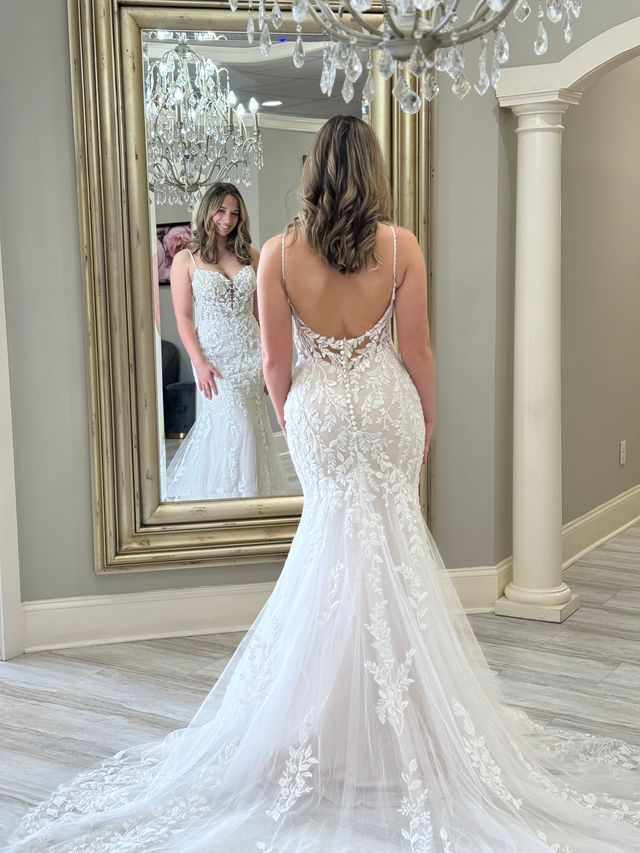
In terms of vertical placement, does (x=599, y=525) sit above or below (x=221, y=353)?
below

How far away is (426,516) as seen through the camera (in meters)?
3.95

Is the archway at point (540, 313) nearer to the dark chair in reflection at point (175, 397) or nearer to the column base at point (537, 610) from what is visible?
the column base at point (537, 610)

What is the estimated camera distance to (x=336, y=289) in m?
2.52

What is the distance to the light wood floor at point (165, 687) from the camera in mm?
2873

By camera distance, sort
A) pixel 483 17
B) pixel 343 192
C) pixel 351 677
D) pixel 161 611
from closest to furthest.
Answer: pixel 483 17, pixel 343 192, pixel 351 677, pixel 161 611

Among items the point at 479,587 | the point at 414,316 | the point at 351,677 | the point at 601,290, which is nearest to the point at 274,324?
the point at 414,316

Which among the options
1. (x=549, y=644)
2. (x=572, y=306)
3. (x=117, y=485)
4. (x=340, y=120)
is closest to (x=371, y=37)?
(x=340, y=120)

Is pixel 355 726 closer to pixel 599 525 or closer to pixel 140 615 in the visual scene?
pixel 140 615

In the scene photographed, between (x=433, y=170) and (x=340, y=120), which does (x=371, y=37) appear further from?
(x=433, y=170)

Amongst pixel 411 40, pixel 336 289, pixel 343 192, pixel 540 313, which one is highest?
pixel 411 40

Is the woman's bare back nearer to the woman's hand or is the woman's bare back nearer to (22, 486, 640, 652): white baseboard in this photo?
the woman's hand

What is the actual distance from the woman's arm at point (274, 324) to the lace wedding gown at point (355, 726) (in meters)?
0.04

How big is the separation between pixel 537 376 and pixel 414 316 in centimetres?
142

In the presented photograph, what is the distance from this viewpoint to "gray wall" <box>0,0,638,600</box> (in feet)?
11.5
